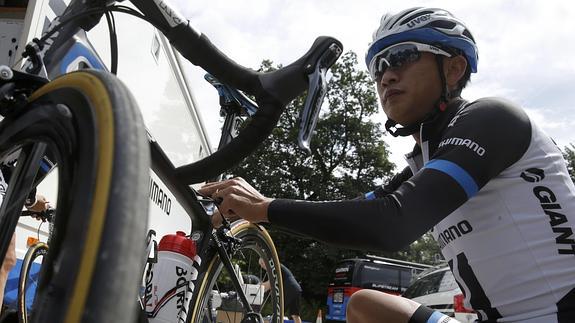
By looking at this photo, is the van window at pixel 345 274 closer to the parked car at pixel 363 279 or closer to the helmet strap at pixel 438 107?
the parked car at pixel 363 279

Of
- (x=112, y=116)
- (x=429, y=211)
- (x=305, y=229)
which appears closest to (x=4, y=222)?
(x=112, y=116)

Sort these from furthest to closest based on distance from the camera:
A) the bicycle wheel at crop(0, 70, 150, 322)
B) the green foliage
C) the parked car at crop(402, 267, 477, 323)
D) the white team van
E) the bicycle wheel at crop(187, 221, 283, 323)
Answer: the green foliage, the parked car at crop(402, 267, 477, 323), the bicycle wheel at crop(187, 221, 283, 323), the white team van, the bicycle wheel at crop(0, 70, 150, 322)

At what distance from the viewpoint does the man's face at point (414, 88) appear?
6.35 ft

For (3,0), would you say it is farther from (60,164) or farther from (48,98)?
(60,164)

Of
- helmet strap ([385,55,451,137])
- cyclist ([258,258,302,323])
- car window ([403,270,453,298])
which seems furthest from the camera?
car window ([403,270,453,298])

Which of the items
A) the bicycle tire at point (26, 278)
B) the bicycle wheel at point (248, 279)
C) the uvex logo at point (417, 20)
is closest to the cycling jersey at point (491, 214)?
the uvex logo at point (417, 20)

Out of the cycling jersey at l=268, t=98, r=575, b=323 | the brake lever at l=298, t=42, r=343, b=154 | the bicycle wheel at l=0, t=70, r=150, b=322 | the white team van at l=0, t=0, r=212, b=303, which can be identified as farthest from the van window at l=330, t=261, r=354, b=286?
the bicycle wheel at l=0, t=70, r=150, b=322

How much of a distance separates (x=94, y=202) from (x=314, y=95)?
2.92ft

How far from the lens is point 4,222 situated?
1.02 meters

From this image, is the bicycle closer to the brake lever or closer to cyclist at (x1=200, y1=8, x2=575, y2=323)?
the brake lever

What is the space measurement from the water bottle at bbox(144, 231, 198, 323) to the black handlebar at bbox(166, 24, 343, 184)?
23.8 inches

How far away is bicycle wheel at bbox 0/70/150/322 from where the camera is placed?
22.2 inches

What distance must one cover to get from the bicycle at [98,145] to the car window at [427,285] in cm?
740

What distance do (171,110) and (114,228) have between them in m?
4.01
